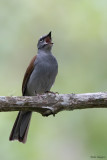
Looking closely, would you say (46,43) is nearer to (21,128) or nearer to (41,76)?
(41,76)

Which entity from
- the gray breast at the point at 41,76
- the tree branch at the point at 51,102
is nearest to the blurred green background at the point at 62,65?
the gray breast at the point at 41,76

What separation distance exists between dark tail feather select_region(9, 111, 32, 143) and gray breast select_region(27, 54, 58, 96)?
0.41 metres

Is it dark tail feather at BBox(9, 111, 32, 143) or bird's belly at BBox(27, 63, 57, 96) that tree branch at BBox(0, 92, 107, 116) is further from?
bird's belly at BBox(27, 63, 57, 96)

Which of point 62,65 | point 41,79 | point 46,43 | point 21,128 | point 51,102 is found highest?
point 62,65

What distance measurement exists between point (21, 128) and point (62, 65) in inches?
86.5

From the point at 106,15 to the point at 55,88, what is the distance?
1676 millimetres

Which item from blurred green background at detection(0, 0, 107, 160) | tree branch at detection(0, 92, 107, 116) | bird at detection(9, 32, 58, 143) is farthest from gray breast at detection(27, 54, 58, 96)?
tree branch at detection(0, 92, 107, 116)

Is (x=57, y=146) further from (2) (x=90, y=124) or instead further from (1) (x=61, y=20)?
(1) (x=61, y=20)

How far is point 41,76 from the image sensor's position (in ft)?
21.5

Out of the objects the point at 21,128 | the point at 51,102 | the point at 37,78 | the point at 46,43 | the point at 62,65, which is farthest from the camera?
the point at 62,65

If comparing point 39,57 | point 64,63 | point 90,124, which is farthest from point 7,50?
point 90,124

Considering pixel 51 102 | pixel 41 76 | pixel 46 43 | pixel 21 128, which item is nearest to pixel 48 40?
pixel 46 43

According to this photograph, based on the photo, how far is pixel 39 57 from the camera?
6793mm

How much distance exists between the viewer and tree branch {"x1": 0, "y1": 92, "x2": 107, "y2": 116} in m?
5.26
